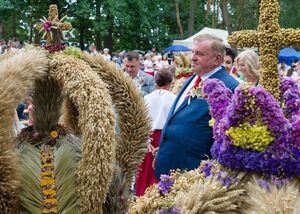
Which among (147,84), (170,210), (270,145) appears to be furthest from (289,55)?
Result: (170,210)

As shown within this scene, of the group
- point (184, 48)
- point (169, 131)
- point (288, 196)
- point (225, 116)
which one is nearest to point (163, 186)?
point (225, 116)

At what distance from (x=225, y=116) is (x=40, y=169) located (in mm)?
903

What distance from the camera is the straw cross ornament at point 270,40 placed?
2793mm

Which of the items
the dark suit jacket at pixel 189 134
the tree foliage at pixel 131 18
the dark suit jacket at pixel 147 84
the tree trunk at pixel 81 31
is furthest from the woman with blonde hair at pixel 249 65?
the tree trunk at pixel 81 31

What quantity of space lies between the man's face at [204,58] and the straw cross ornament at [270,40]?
4.03ft

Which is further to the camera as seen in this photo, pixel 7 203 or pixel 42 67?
pixel 42 67

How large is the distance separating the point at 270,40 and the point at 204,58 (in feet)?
4.33

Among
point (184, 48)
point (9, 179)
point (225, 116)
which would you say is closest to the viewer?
point (9, 179)

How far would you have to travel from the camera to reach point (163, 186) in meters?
2.88

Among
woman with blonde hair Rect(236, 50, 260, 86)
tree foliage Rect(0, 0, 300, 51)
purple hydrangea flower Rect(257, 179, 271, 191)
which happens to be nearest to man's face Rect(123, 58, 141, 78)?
woman with blonde hair Rect(236, 50, 260, 86)

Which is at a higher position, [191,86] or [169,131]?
[191,86]

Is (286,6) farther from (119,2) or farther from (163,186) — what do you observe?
(163,186)

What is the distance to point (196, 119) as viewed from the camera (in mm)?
4090

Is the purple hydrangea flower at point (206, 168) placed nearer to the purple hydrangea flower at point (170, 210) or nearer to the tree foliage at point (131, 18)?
the purple hydrangea flower at point (170, 210)
